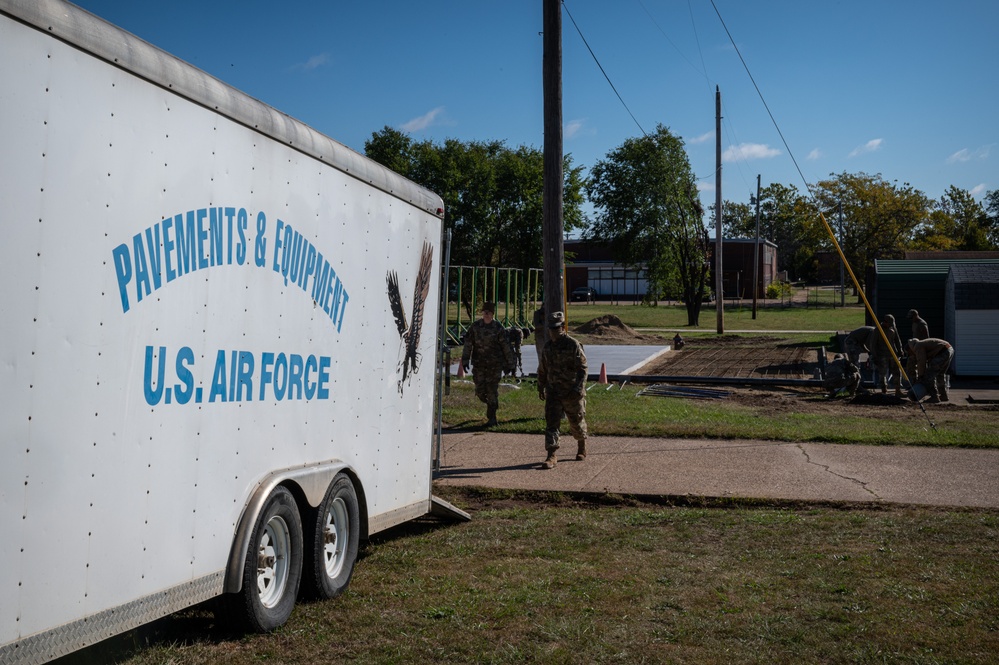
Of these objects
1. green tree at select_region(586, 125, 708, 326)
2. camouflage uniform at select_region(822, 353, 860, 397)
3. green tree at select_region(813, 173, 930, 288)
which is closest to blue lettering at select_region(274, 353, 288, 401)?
camouflage uniform at select_region(822, 353, 860, 397)

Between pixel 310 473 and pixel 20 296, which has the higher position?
pixel 20 296

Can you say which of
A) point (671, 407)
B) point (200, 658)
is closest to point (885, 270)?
point (671, 407)

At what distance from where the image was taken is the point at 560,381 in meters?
11.2

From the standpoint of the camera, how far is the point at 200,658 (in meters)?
4.87

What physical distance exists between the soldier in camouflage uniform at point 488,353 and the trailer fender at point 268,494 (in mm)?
7546

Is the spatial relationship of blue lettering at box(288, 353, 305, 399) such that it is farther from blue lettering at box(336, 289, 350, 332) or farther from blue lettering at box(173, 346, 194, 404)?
blue lettering at box(173, 346, 194, 404)

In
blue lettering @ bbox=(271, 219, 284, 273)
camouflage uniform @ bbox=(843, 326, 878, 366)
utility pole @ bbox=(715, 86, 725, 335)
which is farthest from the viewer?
utility pole @ bbox=(715, 86, 725, 335)

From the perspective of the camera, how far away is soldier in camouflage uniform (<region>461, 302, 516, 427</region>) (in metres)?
13.5

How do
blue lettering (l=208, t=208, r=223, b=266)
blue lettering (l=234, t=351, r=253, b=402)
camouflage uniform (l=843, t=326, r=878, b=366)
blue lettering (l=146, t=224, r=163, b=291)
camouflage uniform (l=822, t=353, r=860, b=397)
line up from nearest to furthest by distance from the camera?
blue lettering (l=146, t=224, r=163, b=291) → blue lettering (l=208, t=208, r=223, b=266) → blue lettering (l=234, t=351, r=253, b=402) → camouflage uniform (l=822, t=353, r=860, b=397) → camouflage uniform (l=843, t=326, r=878, b=366)

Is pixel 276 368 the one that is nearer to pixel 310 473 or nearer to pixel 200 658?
pixel 310 473

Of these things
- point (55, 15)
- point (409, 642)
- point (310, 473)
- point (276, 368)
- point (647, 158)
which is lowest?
point (409, 642)

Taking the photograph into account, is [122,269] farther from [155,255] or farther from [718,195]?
[718,195]

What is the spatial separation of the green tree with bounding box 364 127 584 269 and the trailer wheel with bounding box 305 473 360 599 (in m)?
38.9

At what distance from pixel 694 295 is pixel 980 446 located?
37360 millimetres
